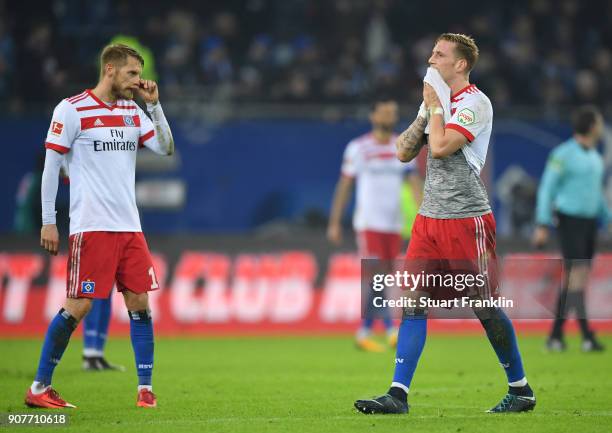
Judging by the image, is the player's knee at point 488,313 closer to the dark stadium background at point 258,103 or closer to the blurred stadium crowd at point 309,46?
the dark stadium background at point 258,103

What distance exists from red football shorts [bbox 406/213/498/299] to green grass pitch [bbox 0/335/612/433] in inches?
32.3

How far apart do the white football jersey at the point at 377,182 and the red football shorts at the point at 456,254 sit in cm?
638

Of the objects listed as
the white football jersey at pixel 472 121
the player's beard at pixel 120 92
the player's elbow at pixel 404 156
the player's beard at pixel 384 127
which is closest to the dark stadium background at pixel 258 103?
the player's beard at pixel 384 127

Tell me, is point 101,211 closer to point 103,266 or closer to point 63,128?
point 103,266

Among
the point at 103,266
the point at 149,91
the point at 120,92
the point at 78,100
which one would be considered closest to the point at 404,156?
the point at 149,91

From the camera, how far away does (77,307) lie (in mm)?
7844

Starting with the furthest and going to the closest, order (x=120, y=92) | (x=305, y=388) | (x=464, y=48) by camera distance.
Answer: (x=305, y=388), (x=120, y=92), (x=464, y=48)

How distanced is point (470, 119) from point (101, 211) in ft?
8.51

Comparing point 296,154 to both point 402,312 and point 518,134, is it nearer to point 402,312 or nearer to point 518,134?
point 518,134

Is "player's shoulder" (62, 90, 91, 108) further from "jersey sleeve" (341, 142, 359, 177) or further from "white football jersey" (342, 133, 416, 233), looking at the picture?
"jersey sleeve" (341, 142, 359, 177)

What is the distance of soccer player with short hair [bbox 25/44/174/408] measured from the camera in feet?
25.7

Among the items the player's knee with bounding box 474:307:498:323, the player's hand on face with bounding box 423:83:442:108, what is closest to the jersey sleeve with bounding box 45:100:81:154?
Result: the player's hand on face with bounding box 423:83:442:108

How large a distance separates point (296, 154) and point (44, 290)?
528 centimetres

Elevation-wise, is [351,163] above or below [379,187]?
above
